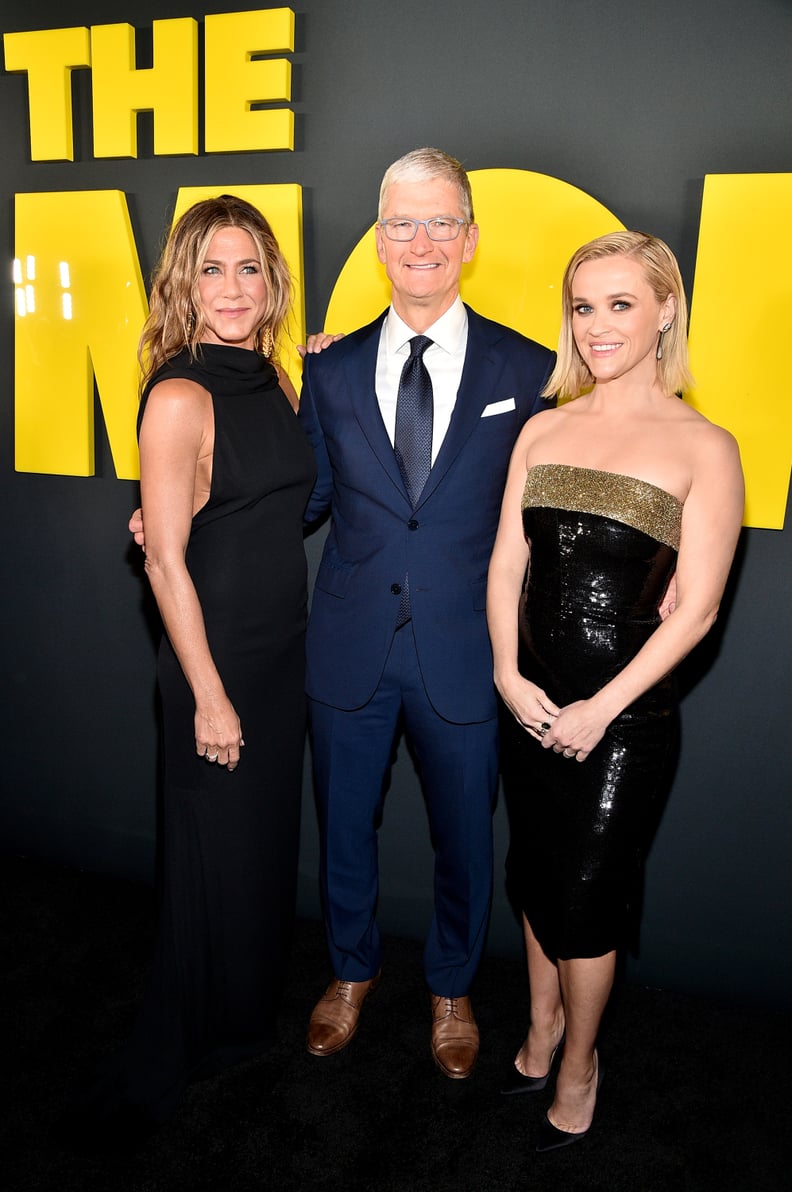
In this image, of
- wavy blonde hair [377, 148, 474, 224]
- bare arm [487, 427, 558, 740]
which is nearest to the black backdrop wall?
wavy blonde hair [377, 148, 474, 224]

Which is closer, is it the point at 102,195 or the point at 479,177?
the point at 479,177

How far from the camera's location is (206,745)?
2.30m

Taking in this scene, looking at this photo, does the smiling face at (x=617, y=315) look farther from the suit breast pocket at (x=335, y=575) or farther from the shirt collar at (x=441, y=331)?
the suit breast pocket at (x=335, y=575)

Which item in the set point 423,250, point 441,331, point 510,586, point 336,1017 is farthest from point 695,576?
point 336,1017

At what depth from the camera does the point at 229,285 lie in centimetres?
226

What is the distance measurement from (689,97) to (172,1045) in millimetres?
2859

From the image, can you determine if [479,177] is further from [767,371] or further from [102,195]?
[102,195]

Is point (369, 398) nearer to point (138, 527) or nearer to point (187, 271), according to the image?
point (187, 271)

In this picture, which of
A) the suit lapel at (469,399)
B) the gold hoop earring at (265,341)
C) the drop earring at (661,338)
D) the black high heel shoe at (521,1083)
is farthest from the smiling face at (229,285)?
the black high heel shoe at (521,1083)

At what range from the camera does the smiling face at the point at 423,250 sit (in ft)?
7.46

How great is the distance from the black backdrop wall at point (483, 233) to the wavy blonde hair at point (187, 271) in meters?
0.66

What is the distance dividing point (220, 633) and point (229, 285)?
0.85 meters

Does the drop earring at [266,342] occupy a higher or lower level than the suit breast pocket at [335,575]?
higher

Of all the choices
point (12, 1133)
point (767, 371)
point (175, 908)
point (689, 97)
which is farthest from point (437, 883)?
point (689, 97)
